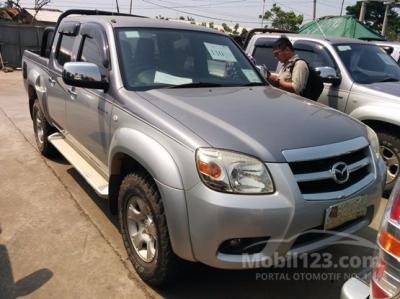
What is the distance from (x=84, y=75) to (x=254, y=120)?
1381 millimetres

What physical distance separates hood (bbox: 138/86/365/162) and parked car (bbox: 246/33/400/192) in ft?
5.79

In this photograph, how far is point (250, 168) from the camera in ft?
8.13

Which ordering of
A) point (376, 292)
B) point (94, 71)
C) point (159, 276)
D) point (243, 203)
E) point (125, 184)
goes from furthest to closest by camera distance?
point (94, 71) → point (125, 184) → point (159, 276) → point (243, 203) → point (376, 292)

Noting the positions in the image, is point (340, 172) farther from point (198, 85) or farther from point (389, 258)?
point (198, 85)

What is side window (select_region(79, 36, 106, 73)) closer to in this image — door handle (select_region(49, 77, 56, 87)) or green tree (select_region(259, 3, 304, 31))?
door handle (select_region(49, 77, 56, 87))

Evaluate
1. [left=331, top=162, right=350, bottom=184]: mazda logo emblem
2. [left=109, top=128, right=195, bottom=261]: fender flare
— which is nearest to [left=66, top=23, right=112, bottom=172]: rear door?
[left=109, top=128, right=195, bottom=261]: fender flare

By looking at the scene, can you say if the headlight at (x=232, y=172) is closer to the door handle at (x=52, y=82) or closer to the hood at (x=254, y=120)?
the hood at (x=254, y=120)

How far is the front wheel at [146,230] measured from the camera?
2738mm

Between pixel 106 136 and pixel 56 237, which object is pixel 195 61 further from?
pixel 56 237

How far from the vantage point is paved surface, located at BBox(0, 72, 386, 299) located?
3.04 metres

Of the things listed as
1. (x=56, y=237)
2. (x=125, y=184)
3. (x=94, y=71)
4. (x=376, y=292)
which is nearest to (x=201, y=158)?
(x=125, y=184)

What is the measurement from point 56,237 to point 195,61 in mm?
1916

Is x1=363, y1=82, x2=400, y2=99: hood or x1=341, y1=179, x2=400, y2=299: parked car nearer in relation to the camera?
x1=341, y1=179, x2=400, y2=299: parked car

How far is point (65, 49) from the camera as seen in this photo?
476 centimetres
